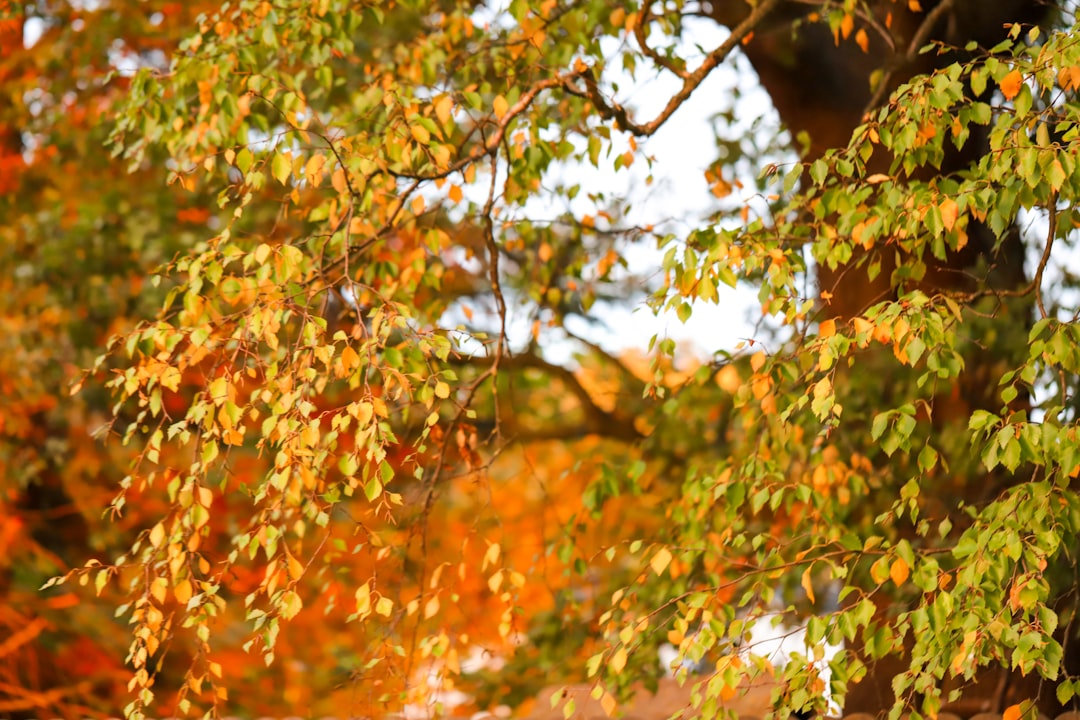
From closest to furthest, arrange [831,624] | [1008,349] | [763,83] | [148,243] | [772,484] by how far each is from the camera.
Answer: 1. [831,624]
2. [772,484]
3. [1008,349]
4. [763,83]
5. [148,243]

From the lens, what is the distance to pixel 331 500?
8.45ft

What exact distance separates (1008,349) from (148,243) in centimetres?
435

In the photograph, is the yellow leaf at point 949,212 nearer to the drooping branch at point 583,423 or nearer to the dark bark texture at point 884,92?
the dark bark texture at point 884,92

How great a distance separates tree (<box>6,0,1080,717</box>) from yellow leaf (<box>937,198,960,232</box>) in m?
0.01

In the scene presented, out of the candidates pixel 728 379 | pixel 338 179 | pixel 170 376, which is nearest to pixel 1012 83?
pixel 338 179

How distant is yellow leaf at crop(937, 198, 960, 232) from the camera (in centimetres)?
249

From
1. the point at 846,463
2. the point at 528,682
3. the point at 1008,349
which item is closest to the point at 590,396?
the point at 528,682

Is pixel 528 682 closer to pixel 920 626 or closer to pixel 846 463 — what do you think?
pixel 846 463

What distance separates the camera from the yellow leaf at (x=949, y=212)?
249cm

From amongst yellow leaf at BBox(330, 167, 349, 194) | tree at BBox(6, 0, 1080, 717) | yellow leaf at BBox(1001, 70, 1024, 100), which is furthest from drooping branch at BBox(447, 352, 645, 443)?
yellow leaf at BBox(1001, 70, 1024, 100)

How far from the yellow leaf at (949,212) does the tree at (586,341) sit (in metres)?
0.01

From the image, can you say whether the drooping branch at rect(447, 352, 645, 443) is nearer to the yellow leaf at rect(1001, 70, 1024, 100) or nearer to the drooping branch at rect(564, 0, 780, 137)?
the drooping branch at rect(564, 0, 780, 137)

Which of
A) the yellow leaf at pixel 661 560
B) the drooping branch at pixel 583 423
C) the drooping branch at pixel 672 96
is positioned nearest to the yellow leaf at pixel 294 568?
the yellow leaf at pixel 661 560

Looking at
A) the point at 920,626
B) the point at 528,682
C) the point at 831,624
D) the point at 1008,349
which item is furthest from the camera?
the point at 528,682
